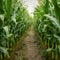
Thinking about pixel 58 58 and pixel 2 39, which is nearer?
pixel 2 39

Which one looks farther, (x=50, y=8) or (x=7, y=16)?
(x=50, y=8)

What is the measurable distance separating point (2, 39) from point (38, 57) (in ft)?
5.40

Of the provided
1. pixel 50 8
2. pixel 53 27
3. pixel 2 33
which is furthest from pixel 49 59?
pixel 2 33

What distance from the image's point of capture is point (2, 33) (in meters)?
3.50

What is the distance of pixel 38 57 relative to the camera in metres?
4.91

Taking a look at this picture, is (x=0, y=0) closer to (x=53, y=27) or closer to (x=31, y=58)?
(x=53, y=27)

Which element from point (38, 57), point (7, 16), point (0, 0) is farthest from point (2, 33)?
point (38, 57)

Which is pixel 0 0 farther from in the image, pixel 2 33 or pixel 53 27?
pixel 53 27

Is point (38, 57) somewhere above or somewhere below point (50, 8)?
below

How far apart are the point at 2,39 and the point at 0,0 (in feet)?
2.56

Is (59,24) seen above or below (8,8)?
below

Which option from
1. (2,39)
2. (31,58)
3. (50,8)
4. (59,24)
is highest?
(50,8)

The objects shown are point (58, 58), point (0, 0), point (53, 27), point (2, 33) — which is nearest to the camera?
point (0, 0)

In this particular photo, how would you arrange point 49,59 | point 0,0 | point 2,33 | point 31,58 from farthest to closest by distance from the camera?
point 31,58 → point 49,59 → point 2,33 → point 0,0
